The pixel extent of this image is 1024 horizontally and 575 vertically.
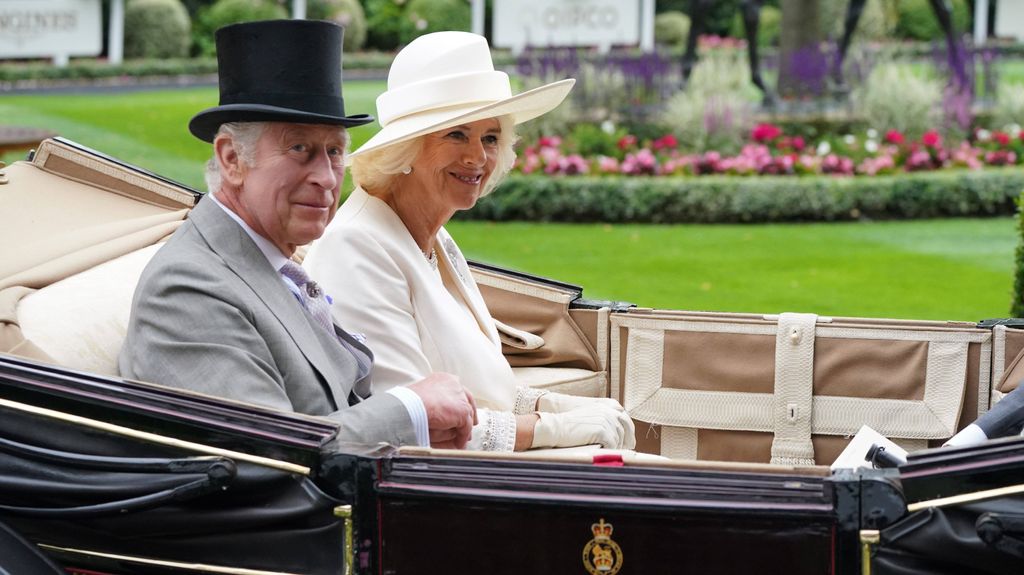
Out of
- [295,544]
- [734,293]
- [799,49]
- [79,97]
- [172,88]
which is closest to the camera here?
[295,544]

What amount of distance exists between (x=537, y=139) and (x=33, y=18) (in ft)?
36.9

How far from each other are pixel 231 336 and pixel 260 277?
0.18 metres

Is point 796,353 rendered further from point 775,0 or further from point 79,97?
point 775,0

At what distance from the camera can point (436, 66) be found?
9.02 feet

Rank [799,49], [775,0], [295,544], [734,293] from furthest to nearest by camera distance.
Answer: [775,0], [799,49], [734,293], [295,544]

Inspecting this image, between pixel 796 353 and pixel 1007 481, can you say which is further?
pixel 796 353

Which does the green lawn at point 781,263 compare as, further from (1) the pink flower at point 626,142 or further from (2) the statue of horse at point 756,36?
(2) the statue of horse at point 756,36

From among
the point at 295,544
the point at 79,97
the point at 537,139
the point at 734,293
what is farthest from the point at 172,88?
the point at 295,544

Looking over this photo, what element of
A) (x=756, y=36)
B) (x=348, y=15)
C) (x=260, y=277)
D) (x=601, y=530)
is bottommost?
(x=601, y=530)

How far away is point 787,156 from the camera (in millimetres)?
9914

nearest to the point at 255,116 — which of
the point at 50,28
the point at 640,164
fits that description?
the point at 640,164

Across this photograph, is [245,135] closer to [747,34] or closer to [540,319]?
[540,319]

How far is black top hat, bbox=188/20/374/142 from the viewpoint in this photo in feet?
7.07

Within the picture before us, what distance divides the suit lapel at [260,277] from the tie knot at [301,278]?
7 centimetres
